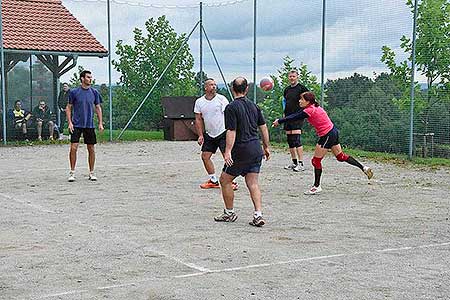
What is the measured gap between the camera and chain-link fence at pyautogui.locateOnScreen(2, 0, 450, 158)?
16.8m

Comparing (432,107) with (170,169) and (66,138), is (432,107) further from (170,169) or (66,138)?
(66,138)

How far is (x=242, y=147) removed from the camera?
27.6 ft

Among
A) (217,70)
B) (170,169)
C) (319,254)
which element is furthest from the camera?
(217,70)

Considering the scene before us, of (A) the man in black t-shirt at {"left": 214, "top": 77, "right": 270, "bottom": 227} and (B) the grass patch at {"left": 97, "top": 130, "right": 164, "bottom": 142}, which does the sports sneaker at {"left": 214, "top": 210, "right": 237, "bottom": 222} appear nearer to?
(A) the man in black t-shirt at {"left": 214, "top": 77, "right": 270, "bottom": 227}

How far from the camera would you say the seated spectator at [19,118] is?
837 inches

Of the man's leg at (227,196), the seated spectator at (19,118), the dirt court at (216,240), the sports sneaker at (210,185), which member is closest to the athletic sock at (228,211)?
the man's leg at (227,196)

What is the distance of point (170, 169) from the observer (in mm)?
14555

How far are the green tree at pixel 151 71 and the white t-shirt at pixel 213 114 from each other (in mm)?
12162

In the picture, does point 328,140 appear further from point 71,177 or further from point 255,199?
point 71,177

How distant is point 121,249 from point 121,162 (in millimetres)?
8977

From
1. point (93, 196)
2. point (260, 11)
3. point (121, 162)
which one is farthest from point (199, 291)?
point (260, 11)

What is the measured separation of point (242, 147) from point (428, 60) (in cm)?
967

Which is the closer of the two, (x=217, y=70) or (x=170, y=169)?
(x=170, y=169)

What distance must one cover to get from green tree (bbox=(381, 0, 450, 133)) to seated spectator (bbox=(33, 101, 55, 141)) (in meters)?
10.1
